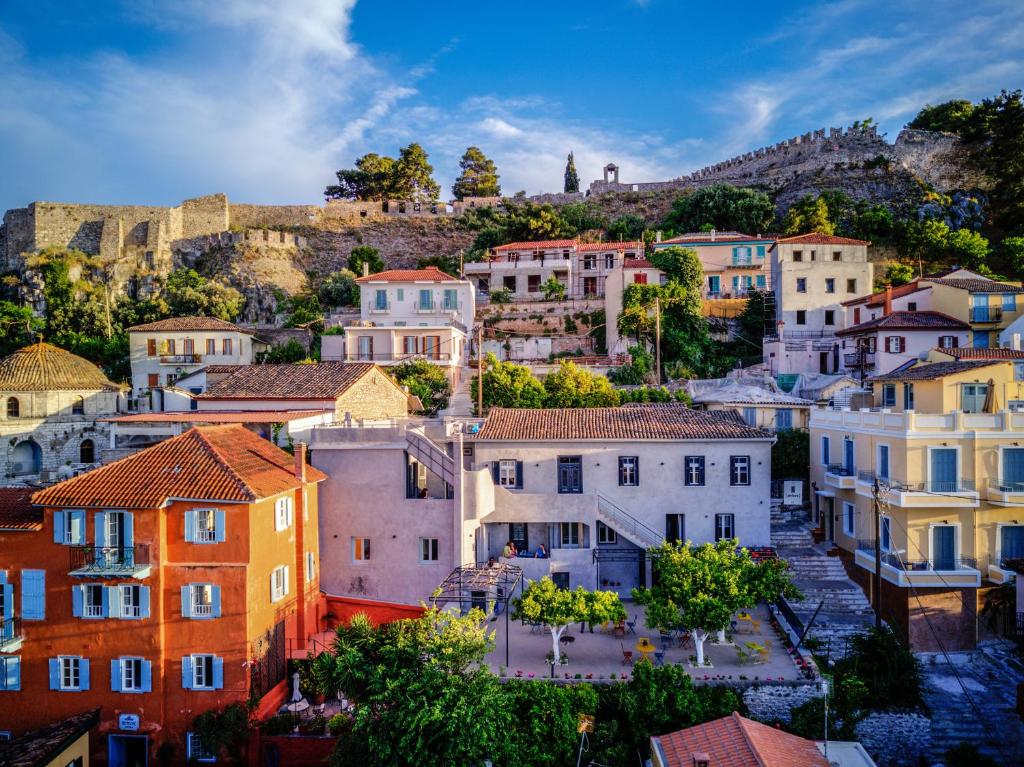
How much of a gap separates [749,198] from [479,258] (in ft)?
82.9

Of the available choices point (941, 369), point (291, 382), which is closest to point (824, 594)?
point (941, 369)

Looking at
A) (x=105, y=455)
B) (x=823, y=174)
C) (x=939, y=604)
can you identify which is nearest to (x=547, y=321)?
(x=105, y=455)

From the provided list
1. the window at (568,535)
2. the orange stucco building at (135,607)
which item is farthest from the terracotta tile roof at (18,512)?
the window at (568,535)

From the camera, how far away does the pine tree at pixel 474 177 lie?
85062mm

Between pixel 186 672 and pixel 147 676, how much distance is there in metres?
1.11

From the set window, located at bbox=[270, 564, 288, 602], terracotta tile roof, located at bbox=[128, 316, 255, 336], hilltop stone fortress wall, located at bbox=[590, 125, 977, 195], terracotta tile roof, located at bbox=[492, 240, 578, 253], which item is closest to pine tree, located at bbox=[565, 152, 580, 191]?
hilltop stone fortress wall, located at bbox=[590, 125, 977, 195]

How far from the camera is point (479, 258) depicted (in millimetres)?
62938

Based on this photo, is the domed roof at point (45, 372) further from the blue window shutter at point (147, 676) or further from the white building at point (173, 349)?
the blue window shutter at point (147, 676)

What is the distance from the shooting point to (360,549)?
24938mm

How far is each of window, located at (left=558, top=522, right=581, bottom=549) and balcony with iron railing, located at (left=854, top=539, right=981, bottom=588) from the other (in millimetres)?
9972

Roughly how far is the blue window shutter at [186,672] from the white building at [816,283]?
117 ft

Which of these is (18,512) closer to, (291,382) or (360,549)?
(360,549)

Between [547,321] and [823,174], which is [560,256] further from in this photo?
[823,174]

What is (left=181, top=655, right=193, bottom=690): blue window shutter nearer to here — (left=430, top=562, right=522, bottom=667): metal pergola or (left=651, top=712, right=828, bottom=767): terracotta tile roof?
(left=430, top=562, right=522, bottom=667): metal pergola
